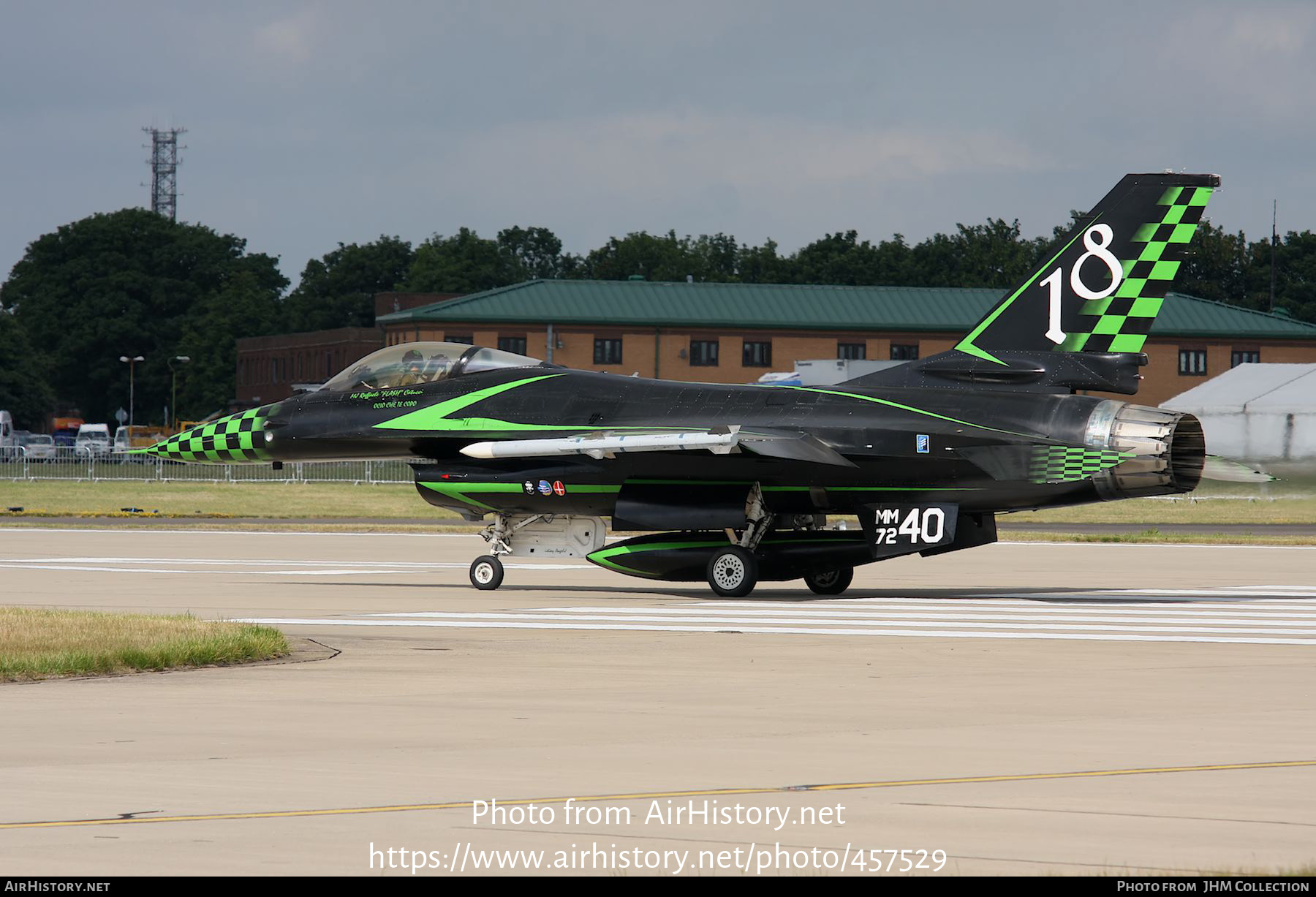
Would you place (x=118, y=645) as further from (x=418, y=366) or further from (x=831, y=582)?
(x=831, y=582)

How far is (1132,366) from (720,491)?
5586 mm

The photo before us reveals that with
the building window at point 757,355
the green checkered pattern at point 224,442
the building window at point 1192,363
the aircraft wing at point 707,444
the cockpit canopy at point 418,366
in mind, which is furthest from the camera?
the building window at point 757,355

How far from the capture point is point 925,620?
18.8m

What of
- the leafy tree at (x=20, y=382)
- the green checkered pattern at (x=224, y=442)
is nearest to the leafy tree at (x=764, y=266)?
the leafy tree at (x=20, y=382)

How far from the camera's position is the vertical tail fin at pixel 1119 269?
21.3 m

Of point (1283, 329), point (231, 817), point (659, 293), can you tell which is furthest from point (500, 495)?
point (1283, 329)

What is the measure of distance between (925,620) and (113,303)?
141 metres

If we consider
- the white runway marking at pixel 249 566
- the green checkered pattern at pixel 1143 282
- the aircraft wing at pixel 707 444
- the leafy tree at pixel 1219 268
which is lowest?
the white runway marking at pixel 249 566

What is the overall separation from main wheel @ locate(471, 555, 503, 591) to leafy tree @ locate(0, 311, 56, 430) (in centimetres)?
11889

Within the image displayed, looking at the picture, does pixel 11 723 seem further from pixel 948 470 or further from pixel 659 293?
pixel 659 293

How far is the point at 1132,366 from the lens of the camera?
21547mm

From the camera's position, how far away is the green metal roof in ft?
311

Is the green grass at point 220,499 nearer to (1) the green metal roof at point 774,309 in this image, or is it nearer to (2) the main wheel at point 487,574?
(2) the main wheel at point 487,574

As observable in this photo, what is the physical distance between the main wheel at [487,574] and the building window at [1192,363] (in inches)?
3140
